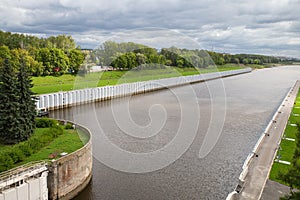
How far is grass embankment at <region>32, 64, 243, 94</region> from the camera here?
5288 cm

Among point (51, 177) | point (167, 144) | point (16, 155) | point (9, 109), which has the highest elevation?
point (9, 109)

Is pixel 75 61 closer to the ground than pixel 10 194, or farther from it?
farther from it

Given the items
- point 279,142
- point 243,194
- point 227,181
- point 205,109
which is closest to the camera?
point 243,194

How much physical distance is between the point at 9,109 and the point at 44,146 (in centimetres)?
378

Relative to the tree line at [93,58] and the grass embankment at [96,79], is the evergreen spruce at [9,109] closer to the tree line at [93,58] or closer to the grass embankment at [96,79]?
the grass embankment at [96,79]

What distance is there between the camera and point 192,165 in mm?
22375

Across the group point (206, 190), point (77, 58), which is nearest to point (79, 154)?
point (206, 190)

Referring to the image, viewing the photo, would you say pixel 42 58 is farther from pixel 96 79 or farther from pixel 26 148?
pixel 26 148

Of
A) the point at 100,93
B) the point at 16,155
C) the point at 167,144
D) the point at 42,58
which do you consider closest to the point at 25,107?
the point at 16,155

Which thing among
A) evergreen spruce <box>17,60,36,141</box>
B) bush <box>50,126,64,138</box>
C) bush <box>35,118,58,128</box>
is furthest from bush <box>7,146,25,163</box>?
bush <box>35,118,58,128</box>

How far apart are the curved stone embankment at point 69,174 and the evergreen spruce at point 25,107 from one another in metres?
5.12

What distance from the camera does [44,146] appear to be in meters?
20.3

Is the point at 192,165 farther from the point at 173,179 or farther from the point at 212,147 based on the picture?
the point at 212,147

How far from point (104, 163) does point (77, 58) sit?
56.1 metres
